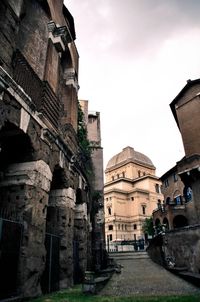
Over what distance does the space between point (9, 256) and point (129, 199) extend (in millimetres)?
54684

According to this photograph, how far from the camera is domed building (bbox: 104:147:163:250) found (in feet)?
179

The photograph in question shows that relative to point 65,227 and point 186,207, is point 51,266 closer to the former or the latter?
point 65,227

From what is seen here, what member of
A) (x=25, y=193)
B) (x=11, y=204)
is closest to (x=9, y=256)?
(x=11, y=204)

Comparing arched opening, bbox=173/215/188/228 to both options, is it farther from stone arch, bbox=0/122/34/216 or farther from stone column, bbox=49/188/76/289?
stone arch, bbox=0/122/34/216

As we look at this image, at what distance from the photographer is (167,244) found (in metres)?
16.3

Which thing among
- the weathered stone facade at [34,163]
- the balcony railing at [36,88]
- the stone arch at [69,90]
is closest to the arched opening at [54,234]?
the weathered stone facade at [34,163]

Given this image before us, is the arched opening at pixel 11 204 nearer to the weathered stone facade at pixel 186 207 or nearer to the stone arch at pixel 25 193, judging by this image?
the stone arch at pixel 25 193

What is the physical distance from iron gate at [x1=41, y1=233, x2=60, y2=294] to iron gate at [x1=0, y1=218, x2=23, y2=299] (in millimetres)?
1998

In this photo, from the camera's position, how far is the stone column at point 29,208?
20.3 ft

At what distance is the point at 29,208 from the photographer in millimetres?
6727

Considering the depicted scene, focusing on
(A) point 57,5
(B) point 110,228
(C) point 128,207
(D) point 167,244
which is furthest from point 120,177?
(A) point 57,5

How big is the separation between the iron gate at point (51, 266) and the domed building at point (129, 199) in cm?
4432

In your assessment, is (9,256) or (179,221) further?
(179,221)

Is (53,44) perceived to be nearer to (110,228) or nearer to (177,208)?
(177,208)
